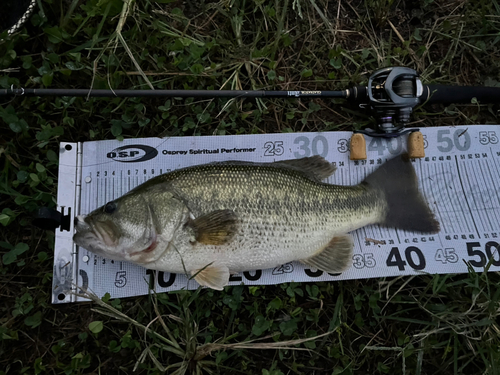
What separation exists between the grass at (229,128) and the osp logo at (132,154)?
0.13 meters

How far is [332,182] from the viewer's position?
8.36 feet

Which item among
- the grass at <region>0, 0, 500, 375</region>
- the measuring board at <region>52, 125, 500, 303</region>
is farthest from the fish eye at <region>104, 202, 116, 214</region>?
the grass at <region>0, 0, 500, 375</region>

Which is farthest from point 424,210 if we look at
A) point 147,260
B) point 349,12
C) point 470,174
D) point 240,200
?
point 147,260

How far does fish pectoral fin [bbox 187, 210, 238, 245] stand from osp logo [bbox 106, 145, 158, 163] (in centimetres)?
74

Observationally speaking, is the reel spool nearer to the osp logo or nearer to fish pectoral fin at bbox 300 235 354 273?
fish pectoral fin at bbox 300 235 354 273

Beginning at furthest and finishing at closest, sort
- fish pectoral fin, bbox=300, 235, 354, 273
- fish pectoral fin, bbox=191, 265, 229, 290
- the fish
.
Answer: fish pectoral fin, bbox=300, 235, 354, 273, fish pectoral fin, bbox=191, 265, 229, 290, the fish

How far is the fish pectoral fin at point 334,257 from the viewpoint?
230cm

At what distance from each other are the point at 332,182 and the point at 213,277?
1116 millimetres

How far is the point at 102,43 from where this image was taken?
2678mm

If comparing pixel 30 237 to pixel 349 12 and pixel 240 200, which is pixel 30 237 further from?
pixel 349 12

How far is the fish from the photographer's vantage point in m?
2.10

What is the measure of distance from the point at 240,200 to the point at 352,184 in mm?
937

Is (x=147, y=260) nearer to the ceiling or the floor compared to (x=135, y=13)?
nearer to the floor

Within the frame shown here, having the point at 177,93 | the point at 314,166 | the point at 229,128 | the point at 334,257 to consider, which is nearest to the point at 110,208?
the point at 177,93
